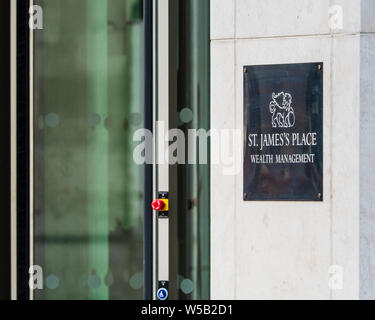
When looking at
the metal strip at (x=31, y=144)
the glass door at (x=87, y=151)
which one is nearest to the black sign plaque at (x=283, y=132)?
the glass door at (x=87, y=151)

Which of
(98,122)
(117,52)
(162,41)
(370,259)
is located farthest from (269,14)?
(370,259)

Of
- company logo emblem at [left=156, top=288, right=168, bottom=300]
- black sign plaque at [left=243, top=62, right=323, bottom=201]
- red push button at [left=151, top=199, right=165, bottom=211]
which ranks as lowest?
company logo emblem at [left=156, top=288, right=168, bottom=300]

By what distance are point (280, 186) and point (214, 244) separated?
0.90 meters

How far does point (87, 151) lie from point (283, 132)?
213 centimetres

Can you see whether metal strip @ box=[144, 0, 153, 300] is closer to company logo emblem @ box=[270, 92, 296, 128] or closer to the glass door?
the glass door

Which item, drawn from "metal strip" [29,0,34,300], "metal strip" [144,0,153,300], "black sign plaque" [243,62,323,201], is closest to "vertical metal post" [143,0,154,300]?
"metal strip" [144,0,153,300]

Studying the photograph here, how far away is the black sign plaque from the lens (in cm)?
599

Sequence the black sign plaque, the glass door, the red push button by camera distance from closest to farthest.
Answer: the black sign plaque < the red push button < the glass door

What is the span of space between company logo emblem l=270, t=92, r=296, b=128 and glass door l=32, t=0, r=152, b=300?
1471 millimetres

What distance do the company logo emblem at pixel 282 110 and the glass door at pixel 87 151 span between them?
1.47m

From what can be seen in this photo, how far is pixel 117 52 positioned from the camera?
6555 millimetres

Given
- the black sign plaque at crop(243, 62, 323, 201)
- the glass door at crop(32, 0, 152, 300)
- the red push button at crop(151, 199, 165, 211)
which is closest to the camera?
the black sign plaque at crop(243, 62, 323, 201)
